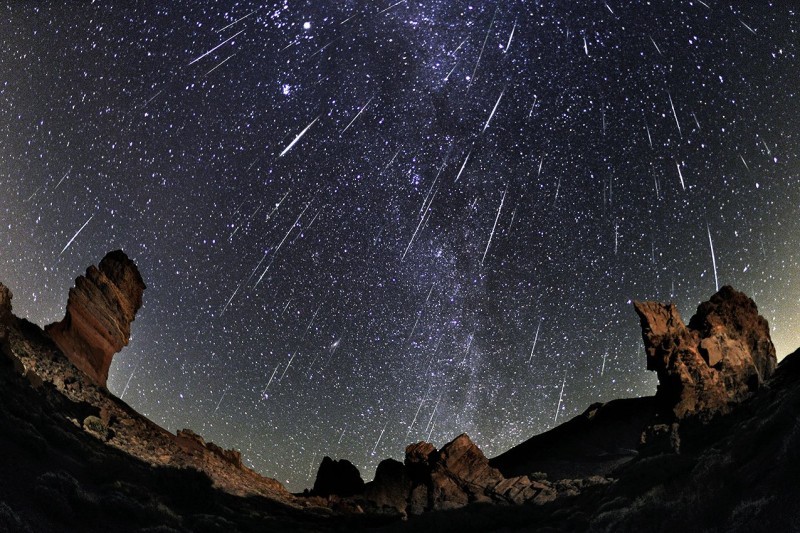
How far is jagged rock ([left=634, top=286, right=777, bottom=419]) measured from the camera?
41.2 meters

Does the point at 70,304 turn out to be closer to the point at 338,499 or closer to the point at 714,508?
the point at 338,499

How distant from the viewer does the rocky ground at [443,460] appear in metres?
14.7

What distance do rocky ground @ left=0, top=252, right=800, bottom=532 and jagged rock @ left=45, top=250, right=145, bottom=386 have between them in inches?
5.0

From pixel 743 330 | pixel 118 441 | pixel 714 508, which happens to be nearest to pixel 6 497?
pixel 118 441

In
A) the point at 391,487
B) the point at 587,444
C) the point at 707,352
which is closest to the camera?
the point at 391,487

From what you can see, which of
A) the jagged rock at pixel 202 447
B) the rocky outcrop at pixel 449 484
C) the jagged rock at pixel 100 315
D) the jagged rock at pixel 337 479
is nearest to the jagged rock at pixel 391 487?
the rocky outcrop at pixel 449 484

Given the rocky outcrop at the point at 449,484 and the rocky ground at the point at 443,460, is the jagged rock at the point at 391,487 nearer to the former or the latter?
→ the rocky outcrop at the point at 449,484

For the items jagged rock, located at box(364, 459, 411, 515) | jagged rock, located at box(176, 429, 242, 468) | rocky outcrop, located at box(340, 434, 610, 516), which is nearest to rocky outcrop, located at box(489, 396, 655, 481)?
rocky outcrop, located at box(340, 434, 610, 516)

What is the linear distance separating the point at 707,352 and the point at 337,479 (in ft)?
108

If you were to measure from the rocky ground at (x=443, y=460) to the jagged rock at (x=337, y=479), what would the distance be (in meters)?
0.18

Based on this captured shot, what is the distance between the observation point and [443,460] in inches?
1447

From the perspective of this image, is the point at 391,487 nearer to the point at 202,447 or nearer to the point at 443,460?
the point at 443,460

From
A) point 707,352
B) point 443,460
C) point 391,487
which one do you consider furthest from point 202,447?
point 707,352

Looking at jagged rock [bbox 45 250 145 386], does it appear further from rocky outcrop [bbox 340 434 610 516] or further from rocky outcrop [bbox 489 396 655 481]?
rocky outcrop [bbox 489 396 655 481]
